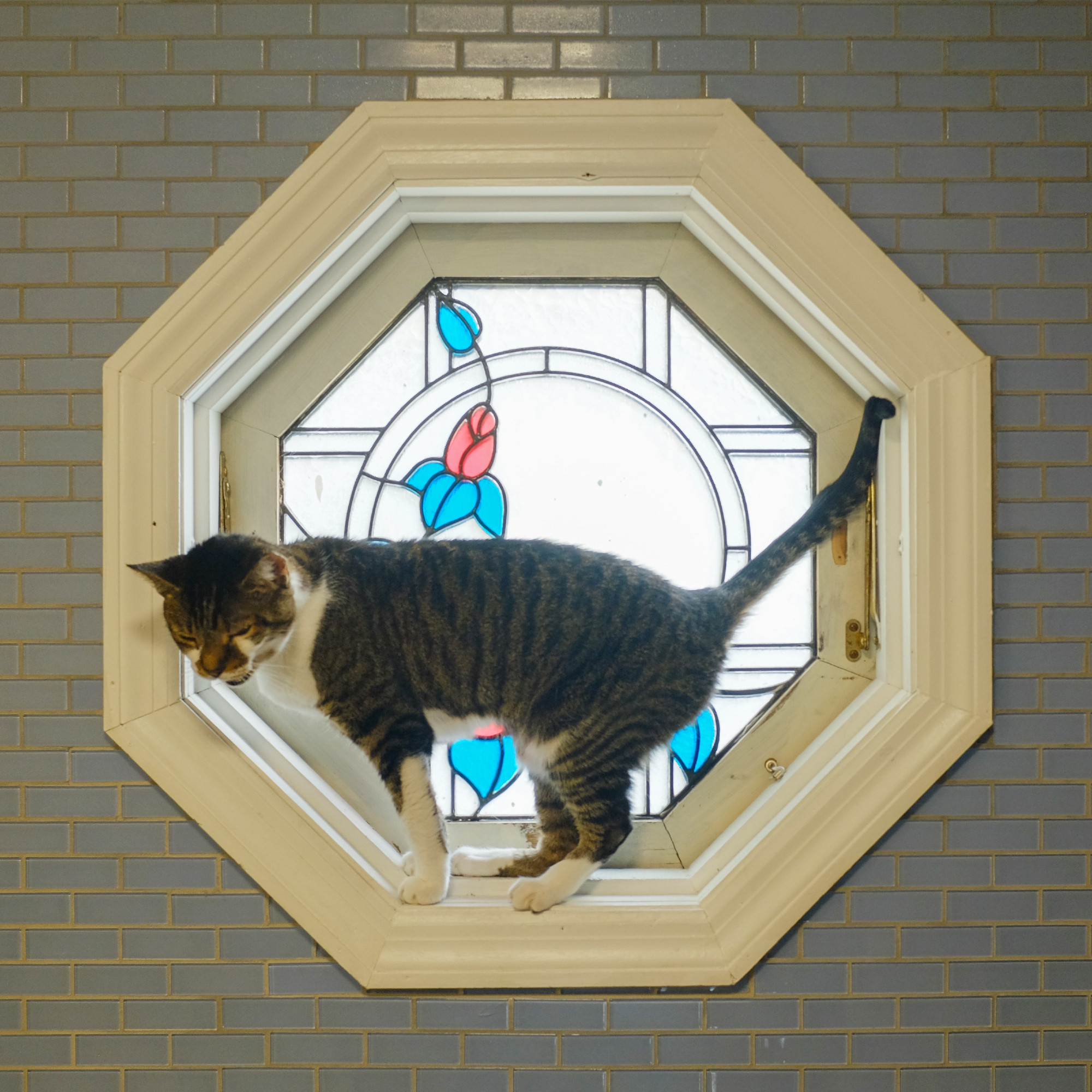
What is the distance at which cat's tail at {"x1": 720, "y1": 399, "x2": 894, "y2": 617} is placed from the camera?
138 centimetres

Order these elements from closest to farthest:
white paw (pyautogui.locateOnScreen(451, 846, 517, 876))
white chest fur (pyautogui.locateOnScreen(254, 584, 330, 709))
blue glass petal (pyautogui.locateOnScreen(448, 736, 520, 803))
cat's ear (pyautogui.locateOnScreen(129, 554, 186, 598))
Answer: cat's ear (pyautogui.locateOnScreen(129, 554, 186, 598))
white chest fur (pyautogui.locateOnScreen(254, 584, 330, 709))
white paw (pyautogui.locateOnScreen(451, 846, 517, 876))
blue glass petal (pyautogui.locateOnScreen(448, 736, 520, 803))

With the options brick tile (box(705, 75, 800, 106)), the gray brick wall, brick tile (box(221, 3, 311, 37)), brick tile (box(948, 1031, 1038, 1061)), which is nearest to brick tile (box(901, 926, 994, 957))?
the gray brick wall

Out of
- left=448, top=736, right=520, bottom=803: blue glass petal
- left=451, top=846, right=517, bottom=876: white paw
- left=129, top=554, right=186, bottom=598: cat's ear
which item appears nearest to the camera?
left=129, top=554, right=186, bottom=598: cat's ear

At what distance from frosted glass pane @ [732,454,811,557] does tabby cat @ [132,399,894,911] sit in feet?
0.43

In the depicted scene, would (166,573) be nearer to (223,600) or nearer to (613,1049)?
(223,600)

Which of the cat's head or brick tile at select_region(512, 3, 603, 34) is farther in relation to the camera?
brick tile at select_region(512, 3, 603, 34)

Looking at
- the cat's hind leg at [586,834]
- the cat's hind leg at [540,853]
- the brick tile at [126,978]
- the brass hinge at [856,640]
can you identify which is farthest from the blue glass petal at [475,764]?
the brass hinge at [856,640]

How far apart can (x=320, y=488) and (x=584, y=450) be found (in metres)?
0.48

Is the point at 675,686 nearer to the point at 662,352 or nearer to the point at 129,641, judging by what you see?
the point at 662,352

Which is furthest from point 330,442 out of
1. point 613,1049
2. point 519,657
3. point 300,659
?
point 613,1049

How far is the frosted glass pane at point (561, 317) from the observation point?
1.52 metres

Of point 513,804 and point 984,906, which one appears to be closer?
point 984,906

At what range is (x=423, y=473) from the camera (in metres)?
1.53

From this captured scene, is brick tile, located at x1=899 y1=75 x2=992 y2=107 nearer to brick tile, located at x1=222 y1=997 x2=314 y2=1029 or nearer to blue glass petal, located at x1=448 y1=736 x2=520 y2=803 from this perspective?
blue glass petal, located at x1=448 y1=736 x2=520 y2=803
